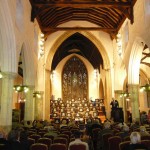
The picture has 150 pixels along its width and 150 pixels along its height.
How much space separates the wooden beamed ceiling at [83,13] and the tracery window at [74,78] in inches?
547

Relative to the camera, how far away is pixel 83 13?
21.6 metres

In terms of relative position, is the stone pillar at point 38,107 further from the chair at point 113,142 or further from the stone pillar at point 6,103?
the chair at point 113,142

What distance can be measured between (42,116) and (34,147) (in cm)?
1552

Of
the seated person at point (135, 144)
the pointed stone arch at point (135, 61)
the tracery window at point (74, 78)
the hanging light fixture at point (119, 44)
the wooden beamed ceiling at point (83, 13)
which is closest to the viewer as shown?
the seated person at point (135, 144)

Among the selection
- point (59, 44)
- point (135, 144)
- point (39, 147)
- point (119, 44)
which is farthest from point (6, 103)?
point (59, 44)

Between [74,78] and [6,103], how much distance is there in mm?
25224

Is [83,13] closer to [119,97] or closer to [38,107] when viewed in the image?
[119,97]

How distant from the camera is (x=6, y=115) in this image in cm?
1162

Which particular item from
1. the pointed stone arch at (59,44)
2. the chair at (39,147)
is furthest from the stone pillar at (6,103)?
the pointed stone arch at (59,44)

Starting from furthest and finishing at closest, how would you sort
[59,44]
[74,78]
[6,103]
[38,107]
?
[74,78], [59,44], [38,107], [6,103]

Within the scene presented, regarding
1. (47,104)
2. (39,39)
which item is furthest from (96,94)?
(39,39)

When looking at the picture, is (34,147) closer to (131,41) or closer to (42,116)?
(131,41)

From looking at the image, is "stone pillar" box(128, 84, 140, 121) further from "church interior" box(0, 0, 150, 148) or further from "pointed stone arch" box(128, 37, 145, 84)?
"pointed stone arch" box(128, 37, 145, 84)

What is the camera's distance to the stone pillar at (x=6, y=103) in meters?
11.5
